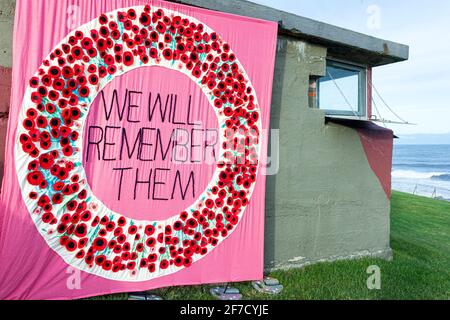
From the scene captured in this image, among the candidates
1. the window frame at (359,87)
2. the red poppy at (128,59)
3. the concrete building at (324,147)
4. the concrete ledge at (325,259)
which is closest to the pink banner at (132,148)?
the red poppy at (128,59)

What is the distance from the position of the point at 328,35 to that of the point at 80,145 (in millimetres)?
3510

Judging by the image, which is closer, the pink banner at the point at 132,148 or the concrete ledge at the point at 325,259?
the pink banner at the point at 132,148

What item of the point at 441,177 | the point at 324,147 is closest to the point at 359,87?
the point at 324,147

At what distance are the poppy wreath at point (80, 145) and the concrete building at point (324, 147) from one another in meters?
0.54

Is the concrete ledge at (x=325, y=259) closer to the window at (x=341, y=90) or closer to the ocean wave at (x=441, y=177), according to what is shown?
the window at (x=341, y=90)

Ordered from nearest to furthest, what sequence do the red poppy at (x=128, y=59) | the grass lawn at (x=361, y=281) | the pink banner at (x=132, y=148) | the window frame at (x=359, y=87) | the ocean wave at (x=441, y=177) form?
the pink banner at (x=132, y=148), the red poppy at (x=128, y=59), the grass lawn at (x=361, y=281), the window frame at (x=359, y=87), the ocean wave at (x=441, y=177)

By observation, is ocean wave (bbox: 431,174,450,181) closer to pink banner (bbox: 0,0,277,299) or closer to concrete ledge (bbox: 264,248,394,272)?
concrete ledge (bbox: 264,248,394,272)

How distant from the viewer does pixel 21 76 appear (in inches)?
112

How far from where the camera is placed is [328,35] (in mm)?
4605

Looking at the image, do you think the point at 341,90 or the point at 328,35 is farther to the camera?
the point at 341,90

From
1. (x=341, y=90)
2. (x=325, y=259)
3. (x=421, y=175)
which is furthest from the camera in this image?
(x=421, y=175)

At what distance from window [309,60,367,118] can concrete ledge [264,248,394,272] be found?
2.12 meters

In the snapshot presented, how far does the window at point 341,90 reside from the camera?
5.02 meters

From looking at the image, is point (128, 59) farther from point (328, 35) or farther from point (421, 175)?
point (421, 175)
